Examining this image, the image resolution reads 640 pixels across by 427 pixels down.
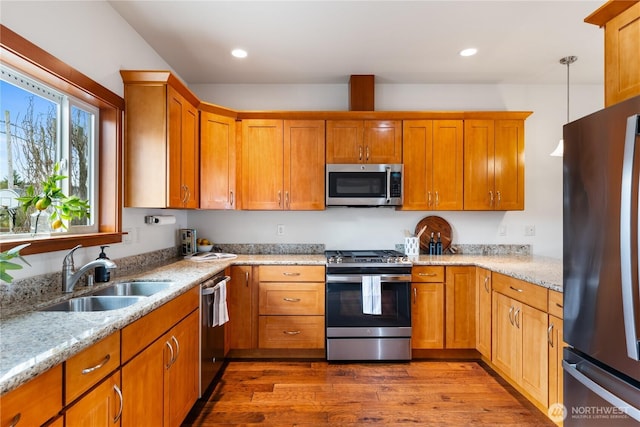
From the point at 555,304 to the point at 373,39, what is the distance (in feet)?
7.25

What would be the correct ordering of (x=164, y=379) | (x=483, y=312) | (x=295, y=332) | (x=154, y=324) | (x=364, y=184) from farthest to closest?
(x=364, y=184), (x=295, y=332), (x=483, y=312), (x=164, y=379), (x=154, y=324)

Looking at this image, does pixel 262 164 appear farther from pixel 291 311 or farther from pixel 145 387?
pixel 145 387

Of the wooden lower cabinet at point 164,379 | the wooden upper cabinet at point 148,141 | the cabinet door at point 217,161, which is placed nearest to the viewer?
the wooden lower cabinet at point 164,379

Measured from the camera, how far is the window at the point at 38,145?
157 centimetres

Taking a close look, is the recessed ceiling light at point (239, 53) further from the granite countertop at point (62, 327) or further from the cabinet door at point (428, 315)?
the cabinet door at point (428, 315)

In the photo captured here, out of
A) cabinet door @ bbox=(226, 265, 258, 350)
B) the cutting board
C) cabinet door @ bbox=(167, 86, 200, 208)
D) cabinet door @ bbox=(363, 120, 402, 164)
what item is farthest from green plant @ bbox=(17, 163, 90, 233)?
the cutting board

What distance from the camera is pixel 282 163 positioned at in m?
3.13

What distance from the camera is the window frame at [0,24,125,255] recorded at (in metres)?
1.48

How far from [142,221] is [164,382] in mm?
1356

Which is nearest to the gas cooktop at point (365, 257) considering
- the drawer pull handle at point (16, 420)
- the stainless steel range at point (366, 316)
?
the stainless steel range at point (366, 316)

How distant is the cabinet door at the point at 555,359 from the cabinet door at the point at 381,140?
1.82 meters

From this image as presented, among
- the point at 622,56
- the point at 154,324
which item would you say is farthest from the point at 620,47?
the point at 154,324

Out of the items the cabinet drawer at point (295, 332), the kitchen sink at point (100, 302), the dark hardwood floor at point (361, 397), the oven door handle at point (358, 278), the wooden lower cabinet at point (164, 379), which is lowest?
the dark hardwood floor at point (361, 397)

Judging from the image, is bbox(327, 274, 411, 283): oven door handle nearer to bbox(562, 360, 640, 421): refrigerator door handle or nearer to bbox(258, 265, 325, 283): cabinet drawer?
bbox(258, 265, 325, 283): cabinet drawer
